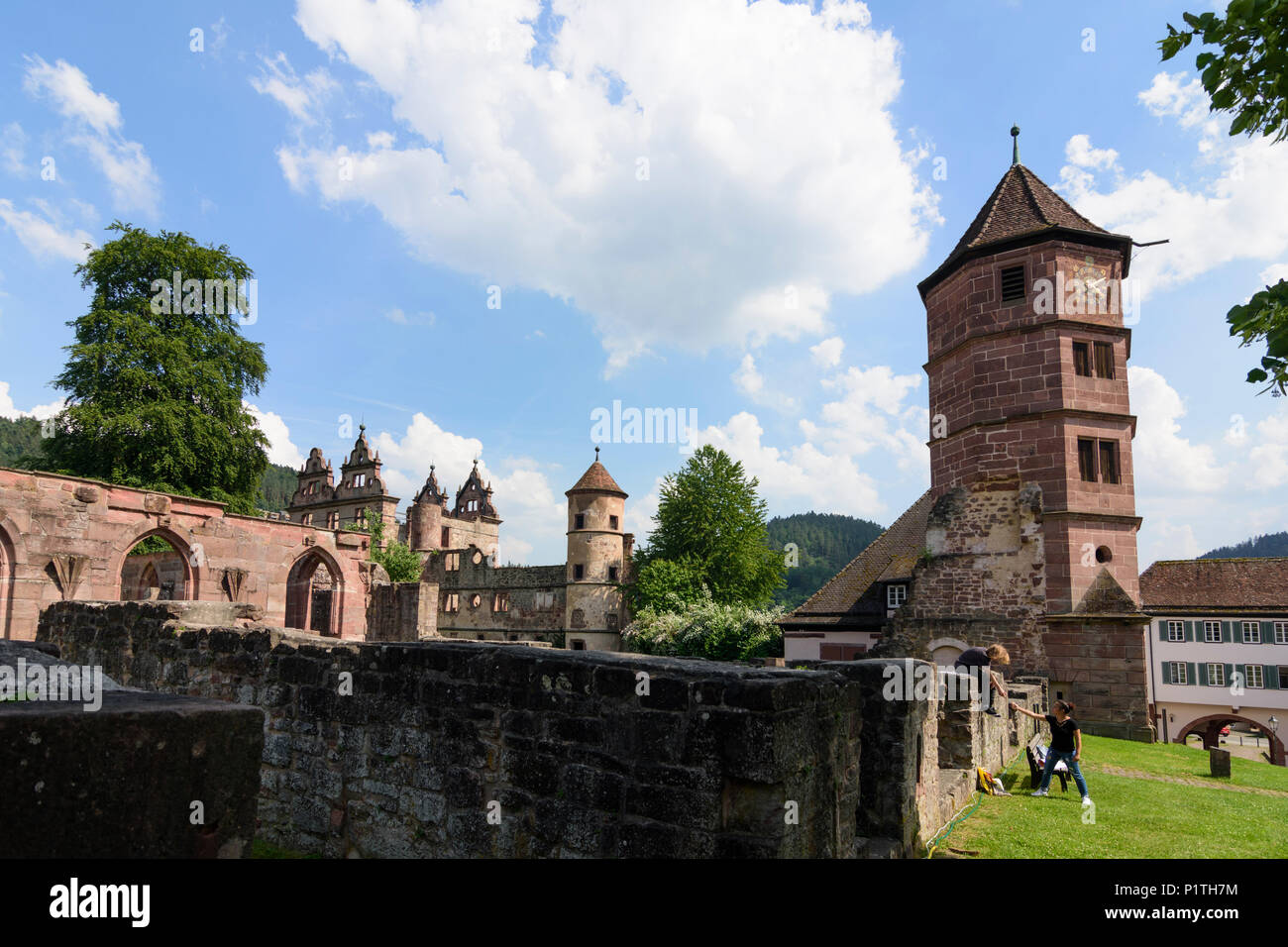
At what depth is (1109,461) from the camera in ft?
67.1

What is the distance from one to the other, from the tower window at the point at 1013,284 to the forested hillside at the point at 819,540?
332 feet

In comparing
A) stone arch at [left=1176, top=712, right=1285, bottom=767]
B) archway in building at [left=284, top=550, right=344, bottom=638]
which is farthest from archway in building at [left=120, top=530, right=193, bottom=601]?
stone arch at [left=1176, top=712, right=1285, bottom=767]

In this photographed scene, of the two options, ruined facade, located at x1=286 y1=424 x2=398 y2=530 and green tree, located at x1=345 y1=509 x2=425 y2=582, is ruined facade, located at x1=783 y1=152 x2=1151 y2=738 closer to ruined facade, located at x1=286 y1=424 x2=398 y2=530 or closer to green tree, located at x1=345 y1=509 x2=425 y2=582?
green tree, located at x1=345 y1=509 x2=425 y2=582

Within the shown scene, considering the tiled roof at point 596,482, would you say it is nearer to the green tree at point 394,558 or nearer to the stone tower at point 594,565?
the stone tower at point 594,565

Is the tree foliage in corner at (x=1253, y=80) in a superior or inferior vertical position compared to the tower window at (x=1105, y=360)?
inferior

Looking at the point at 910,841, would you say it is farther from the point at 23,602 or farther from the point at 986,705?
the point at 23,602

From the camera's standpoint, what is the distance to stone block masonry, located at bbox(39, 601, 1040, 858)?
13.0ft

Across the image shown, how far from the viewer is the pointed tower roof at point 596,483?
46.8 m

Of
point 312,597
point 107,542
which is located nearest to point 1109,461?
point 107,542

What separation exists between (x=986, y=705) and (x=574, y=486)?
3712cm

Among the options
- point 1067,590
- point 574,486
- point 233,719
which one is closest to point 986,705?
point 1067,590

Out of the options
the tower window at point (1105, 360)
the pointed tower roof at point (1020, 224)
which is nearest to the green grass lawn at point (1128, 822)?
the tower window at point (1105, 360)

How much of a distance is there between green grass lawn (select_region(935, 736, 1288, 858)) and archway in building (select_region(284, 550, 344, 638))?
20322mm

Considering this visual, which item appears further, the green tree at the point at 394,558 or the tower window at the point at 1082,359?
the green tree at the point at 394,558
